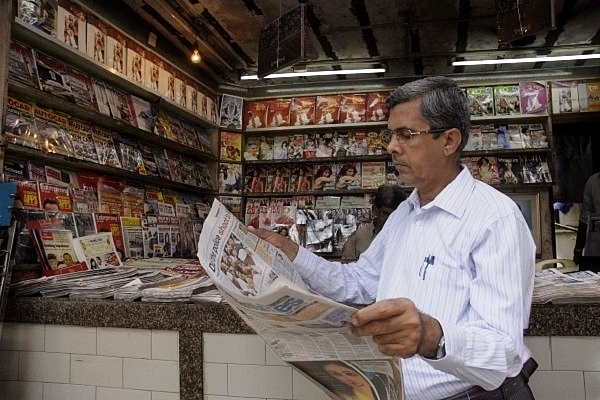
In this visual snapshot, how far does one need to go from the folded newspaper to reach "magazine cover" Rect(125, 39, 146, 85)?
2889mm

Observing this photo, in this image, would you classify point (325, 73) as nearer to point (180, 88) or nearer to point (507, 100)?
point (180, 88)

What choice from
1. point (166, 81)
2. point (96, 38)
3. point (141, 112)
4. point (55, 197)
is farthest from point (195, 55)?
point (55, 197)

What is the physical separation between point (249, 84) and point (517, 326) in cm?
486

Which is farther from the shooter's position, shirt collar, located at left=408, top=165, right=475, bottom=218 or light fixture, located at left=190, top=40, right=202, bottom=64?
light fixture, located at left=190, top=40, right=202, bottom=64

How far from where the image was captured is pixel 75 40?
9.94ft

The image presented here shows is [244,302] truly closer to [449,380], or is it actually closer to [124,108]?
[449,380]

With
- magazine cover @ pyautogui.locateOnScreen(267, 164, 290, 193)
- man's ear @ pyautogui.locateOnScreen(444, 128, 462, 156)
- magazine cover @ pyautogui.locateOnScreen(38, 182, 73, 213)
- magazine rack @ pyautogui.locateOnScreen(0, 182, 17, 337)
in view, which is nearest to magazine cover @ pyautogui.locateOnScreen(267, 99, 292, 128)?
magazine cover @ pyautogui.locateOnScreen(267, 164, 290, 193)

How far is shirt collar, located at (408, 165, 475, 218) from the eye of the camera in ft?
3.48

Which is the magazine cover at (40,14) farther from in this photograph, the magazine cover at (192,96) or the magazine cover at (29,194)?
the magazine cover at (192,96)

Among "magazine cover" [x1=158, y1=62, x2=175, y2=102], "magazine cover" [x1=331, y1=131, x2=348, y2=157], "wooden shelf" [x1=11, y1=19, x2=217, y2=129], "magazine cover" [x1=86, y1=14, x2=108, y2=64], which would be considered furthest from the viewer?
"magazine cover" [x1=331, y1=131, x2=348, y2=157]

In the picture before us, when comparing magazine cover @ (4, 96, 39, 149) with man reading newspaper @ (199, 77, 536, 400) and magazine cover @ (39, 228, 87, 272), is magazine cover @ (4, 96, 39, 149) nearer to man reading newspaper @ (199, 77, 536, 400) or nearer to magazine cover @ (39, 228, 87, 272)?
magazine cover @ (39, 228, 87, 272)

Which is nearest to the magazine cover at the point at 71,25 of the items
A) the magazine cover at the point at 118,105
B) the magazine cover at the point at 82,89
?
the magazine cover at the point at 82,89

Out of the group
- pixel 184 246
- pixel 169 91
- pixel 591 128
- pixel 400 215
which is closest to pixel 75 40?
pixel 169 91

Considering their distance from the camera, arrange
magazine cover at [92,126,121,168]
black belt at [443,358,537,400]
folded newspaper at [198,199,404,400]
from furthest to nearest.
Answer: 1. magazine cover at [92,126,121,168]
2. black belt at [443,358,537,400]
3. folded newspaper at [198,199,404,400]
